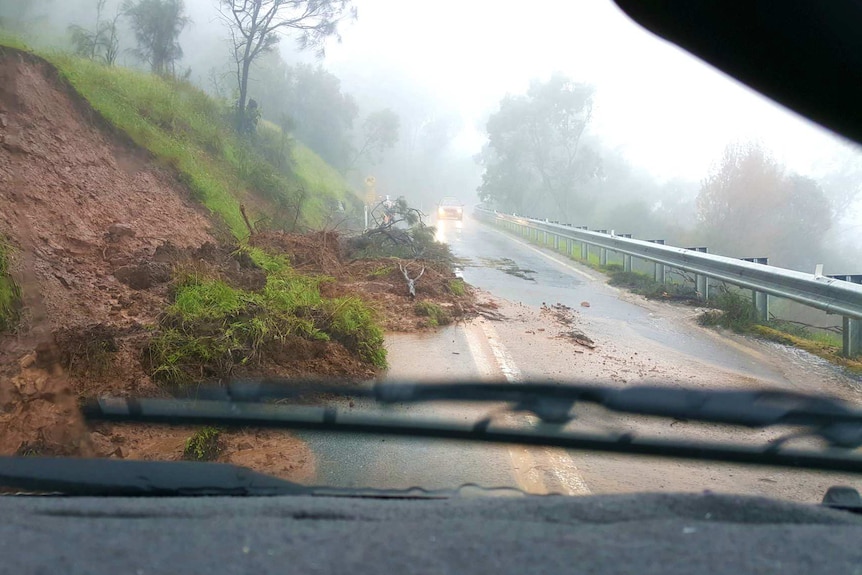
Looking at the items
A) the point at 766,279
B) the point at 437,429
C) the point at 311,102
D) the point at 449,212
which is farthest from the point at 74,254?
the point at 449,212

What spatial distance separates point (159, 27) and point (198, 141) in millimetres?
8198

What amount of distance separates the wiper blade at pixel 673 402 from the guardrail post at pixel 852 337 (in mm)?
4719

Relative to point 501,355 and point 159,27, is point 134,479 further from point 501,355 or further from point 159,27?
point 159,27

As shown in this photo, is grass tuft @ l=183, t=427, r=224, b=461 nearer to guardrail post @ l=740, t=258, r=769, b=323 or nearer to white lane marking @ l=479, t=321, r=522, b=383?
white lane marking @ l=479, t=321, r=522, b=383

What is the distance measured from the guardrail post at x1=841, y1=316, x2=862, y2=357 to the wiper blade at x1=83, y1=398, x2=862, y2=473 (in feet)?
17.0

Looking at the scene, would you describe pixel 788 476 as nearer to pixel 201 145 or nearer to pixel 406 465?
pixel 406 465

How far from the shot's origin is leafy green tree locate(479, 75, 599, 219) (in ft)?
146

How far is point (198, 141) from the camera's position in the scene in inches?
678

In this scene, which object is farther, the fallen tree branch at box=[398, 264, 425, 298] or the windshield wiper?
the fallen tree branch at box=[398, 264, 425, 298]

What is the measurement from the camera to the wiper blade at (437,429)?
354 cm

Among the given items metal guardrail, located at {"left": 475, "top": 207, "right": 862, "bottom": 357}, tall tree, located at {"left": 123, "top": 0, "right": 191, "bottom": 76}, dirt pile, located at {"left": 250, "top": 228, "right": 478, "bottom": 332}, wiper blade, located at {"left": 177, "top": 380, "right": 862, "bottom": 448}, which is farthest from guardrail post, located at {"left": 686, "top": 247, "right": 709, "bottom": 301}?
tall tree, located at {"left": 123, "top": 0, "right": 191, "bottom": 76}

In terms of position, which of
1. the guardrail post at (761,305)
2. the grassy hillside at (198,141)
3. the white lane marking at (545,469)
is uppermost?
the grassy hillside at (198,141)

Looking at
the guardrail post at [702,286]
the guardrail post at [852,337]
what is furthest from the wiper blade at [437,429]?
the guardrail post at [702,286]

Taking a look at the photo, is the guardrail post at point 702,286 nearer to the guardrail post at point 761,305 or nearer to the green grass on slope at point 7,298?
the guardrail post at point 761,305
